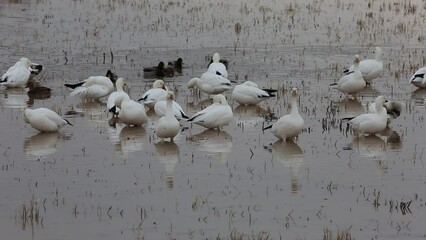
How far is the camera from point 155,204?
33.4 feet

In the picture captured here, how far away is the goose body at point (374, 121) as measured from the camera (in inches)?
541

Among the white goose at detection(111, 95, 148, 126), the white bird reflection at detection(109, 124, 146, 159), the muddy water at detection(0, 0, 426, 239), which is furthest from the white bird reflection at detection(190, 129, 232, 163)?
the white goose at detection(111, 95, 148, 126)

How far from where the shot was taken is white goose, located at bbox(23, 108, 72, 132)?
13969mm

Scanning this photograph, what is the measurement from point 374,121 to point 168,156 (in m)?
3.21

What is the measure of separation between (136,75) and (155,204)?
34.4 feet

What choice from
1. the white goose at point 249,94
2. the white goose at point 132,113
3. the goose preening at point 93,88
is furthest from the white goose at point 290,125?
the goose preening at point 93,88

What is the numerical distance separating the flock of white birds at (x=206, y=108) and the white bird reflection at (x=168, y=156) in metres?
0.15

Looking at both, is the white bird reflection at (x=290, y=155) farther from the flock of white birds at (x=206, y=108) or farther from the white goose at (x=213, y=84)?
the white goose at (x=213, y=84)

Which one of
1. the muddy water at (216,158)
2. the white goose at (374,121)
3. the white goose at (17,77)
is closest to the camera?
the muddy water at (216,158)

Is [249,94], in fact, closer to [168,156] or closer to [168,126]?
[168,126]

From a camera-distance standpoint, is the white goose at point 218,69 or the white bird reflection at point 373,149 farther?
the white goose at point 218,69

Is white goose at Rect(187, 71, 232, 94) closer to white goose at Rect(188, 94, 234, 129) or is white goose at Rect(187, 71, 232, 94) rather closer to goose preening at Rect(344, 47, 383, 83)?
goose preening at Rect(344, 47, 383, 83)

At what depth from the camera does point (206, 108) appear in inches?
569

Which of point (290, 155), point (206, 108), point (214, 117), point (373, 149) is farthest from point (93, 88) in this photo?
point (373, 149)
